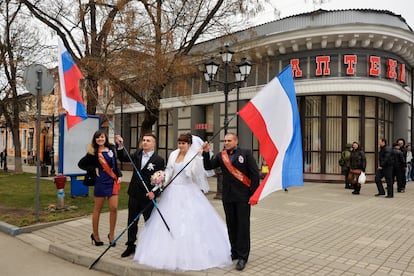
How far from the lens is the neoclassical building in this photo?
55.6ft

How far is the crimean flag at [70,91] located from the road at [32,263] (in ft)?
7.02

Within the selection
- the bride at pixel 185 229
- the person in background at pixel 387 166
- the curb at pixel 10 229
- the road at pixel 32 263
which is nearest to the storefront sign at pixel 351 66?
the person in background at pixel 387 166

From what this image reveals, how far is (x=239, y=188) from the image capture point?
4.96 metres

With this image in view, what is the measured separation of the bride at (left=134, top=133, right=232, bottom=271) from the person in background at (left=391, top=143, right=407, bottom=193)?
9.71m

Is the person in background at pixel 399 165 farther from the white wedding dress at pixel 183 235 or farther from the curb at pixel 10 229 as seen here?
the curb at pixel 10 229

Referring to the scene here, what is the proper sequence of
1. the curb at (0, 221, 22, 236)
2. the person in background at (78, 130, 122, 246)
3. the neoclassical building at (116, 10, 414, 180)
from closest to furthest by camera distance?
the person in background at (78, 130, 122, 246) → the curb at (0, 221, 22, 236) → the neoclassical building at (116, 10, 414, 180)

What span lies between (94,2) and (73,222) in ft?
27.0

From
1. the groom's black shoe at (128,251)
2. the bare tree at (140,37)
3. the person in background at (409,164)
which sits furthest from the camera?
the person in background at (409,164)

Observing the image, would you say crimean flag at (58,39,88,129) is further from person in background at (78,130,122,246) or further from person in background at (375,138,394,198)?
person in background at (375,138,394,198)

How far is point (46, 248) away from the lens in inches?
250

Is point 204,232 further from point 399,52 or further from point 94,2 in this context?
point 399,52

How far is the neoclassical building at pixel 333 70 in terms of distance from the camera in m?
17.0

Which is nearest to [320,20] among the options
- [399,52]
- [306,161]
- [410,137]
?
[399,52]

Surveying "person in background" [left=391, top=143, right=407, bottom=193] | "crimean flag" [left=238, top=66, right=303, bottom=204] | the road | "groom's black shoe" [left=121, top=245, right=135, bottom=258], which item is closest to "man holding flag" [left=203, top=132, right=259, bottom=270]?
"crimean flag" [left=238, top=66, right=303, bottom=204]
